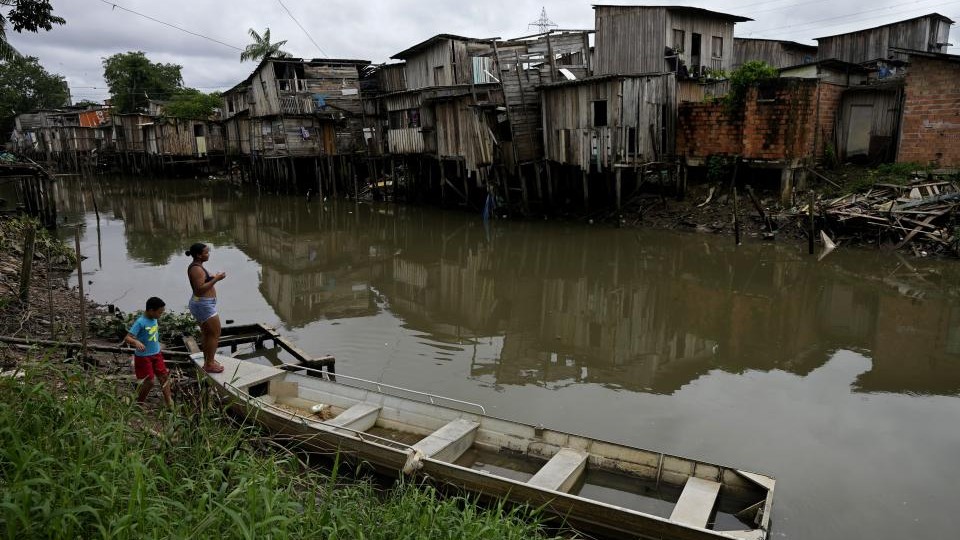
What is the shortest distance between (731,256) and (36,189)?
22.1 meters

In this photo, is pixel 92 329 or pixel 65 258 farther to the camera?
pixel 65 258

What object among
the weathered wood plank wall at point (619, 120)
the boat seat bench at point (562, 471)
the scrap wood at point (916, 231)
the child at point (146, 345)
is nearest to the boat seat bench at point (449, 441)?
the boat seat bench at point (562, 471)

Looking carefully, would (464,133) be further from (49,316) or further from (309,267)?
(49,316)

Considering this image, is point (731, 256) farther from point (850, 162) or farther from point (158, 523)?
point (158, 523)

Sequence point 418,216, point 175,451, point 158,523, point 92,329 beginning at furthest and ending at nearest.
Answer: point 418,216
point 92,329
point 175,451
point 158,523

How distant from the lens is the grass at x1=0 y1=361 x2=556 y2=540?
315 cm

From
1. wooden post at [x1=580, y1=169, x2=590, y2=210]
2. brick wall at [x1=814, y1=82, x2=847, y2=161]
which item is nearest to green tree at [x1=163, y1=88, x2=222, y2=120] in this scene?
wooden post at [x1=580, y1=169, x2=590, y2=210]

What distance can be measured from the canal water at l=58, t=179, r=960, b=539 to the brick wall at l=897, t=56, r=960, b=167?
394 centimetres

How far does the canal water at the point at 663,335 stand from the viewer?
6.47 m

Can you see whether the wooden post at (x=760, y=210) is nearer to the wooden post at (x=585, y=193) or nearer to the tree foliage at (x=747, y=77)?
the tree foliage at (x=747, y=77)

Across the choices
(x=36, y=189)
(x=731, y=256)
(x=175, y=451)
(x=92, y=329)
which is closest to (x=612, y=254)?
(x=731, y=256)

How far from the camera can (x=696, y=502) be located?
497cm

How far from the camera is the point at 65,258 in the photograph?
15062 mm

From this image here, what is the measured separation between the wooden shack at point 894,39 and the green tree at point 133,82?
50.2 metres
